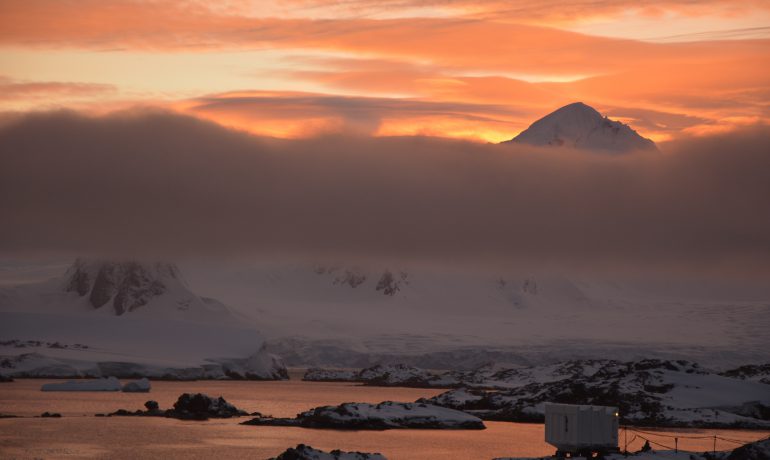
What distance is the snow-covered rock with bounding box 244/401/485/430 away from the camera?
12350 centimetres

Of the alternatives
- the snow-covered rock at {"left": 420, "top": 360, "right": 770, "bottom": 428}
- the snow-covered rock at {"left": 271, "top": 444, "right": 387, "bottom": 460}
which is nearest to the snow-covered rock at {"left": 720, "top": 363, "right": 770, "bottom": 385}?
the snow-covered rock at {"left": 420, "top": 360, "right": 770, "bottom": 428}

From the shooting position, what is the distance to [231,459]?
97.8 meters

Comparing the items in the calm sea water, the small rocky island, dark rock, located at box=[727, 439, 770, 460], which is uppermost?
dark rock, located at box=[727, 439, 770, 460]

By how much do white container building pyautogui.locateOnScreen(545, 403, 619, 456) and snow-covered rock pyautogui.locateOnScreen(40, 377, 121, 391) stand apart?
→ 386 ft

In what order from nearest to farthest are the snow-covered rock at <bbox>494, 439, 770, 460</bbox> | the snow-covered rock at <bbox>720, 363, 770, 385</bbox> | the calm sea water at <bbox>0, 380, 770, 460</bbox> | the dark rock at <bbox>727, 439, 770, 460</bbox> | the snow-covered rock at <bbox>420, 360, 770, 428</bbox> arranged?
the dark rock at <bbox>727, 439, 770, 460</bbox>, the snow-covered rock at <bbox>494, 439, 770, 460</bbox>, the calm sea water at <bbox>0, 380, 770, 460</bbox>, the snow-covered rock at <bbox>420, 360, 770, 428</bbox>, the snow-covered rock at <bbox>720, 363, 770, 385</bbox>

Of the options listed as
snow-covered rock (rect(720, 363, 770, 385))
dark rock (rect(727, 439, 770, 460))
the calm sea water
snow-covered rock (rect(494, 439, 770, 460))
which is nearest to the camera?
dark rock (rect(727, 439, 770, 460))

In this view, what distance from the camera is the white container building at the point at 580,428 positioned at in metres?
82.1

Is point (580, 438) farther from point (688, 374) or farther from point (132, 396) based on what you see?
point (132, 396)

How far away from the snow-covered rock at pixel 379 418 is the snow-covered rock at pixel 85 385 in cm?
6548

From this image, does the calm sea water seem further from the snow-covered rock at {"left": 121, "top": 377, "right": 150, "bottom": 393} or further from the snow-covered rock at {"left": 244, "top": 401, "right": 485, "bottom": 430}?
the snow-covered rock at {"left": 121, "top": 377, "right": 150, "bottom": 393}

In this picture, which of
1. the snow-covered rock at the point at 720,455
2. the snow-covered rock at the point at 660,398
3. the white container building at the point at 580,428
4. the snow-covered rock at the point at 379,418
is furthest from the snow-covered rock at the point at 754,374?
the snow-covered rock at the point at 720,455

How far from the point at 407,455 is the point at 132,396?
86548 millimetres

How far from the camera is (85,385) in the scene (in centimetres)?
19100

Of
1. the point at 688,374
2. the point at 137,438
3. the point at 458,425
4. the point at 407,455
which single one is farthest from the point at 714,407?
the point at 137,438
